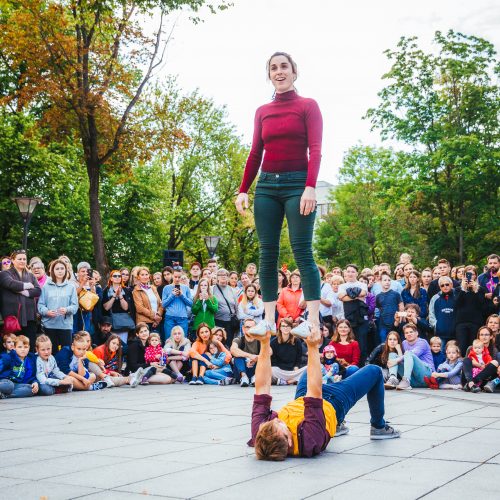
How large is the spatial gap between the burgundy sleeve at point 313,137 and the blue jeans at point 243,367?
7084 millimetres

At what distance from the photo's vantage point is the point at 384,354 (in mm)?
11680

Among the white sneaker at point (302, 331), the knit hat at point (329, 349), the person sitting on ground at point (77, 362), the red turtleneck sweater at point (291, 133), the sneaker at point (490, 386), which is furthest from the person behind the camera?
the knit hat at point (329, 349)

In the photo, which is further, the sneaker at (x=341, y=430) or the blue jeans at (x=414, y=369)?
the blue jeans at (x=414, y=369)

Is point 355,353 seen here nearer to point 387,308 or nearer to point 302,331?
point 387,308

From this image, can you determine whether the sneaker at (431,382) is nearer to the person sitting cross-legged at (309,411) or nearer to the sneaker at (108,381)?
the sneaker at (108,381)

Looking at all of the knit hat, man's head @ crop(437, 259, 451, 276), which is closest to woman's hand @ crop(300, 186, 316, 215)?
the knit hat

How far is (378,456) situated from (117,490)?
1871 millimetres

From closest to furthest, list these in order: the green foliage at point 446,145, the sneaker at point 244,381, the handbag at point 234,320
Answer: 1. the sneaker at point 244,381
2. the handbag at point 234,320
3. the green foliage at point 446,145

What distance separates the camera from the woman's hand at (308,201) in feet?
17.4

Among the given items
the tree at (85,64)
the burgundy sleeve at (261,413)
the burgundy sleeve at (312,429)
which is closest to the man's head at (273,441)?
the burgundy sleeve at (312,429)

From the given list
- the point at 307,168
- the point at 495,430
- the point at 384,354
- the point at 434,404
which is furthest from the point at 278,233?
the point at 384,354

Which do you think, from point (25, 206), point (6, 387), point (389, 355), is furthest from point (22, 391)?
point (25, 206)

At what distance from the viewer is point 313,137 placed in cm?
544

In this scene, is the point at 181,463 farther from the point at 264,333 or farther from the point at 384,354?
the point at 384,354
